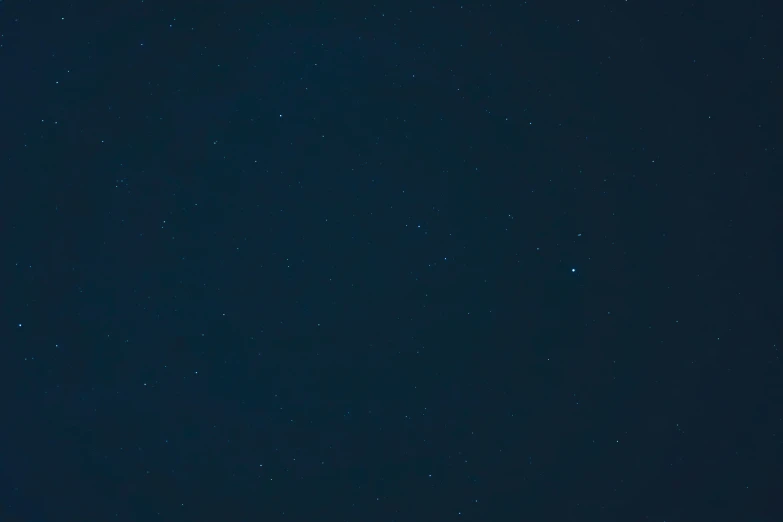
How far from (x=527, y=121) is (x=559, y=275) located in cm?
20

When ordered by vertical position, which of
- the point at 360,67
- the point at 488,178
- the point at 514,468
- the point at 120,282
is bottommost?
the point at 514,468

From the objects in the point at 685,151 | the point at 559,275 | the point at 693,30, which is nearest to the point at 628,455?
the point at 559,275

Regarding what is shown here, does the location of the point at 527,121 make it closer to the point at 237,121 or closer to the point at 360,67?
the point at 360,67

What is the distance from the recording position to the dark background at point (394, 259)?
33.4 inches

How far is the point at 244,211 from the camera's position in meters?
0.88

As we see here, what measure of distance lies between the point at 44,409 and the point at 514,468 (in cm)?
64

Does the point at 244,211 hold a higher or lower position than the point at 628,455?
higher

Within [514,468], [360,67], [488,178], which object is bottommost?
[514,468]

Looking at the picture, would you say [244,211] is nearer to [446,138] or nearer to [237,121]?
[237,121]

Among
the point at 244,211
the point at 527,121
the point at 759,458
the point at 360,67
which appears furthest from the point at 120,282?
the point at 759,458

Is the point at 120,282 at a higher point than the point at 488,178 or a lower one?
lower

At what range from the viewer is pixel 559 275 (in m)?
0.87

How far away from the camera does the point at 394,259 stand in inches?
34.4

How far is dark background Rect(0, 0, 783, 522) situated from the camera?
0.85 meters
